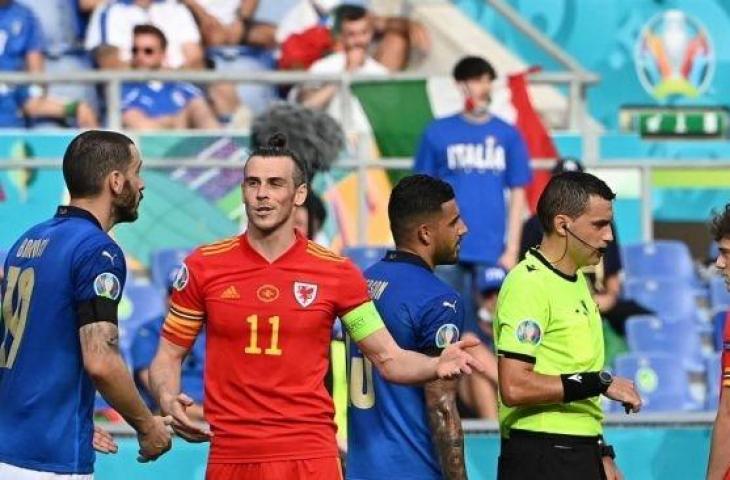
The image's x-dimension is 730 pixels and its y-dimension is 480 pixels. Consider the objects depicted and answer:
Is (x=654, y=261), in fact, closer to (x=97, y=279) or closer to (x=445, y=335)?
(x=445, y=335)

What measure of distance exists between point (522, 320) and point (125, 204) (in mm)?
1530

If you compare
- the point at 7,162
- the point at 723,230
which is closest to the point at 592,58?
the point at 7,162

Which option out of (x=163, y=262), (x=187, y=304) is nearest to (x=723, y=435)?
(x=187, y=304)

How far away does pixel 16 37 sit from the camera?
15438mm

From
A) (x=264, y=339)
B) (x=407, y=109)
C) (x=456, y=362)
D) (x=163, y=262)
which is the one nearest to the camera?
(x=456, y=362)

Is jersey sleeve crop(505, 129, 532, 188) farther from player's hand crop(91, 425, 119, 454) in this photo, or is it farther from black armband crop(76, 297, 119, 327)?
black armband crop(76, 297, 119, 327)

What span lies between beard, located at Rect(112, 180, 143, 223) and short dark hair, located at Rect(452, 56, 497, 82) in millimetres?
5294

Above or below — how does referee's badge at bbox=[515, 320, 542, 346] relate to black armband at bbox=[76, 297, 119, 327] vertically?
below

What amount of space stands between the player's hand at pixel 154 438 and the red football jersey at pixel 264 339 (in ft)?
0.58

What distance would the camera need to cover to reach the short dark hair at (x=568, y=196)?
8.10 meters

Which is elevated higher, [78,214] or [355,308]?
[78,214]

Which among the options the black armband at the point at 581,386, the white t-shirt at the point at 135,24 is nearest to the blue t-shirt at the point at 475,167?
the white t-shirt at the point at 135,24

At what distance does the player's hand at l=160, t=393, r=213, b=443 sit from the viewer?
7.72 meters

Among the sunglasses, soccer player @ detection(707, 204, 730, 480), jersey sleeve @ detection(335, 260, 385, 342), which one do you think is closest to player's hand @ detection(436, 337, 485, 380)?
jersey sleeve @ detection(335, 260, 385, 342)
